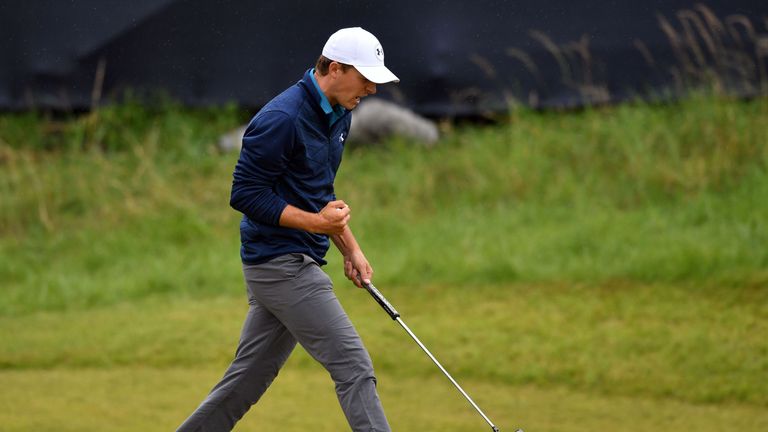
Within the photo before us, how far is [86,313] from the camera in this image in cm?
803

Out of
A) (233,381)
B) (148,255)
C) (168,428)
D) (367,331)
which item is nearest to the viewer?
(233,381)

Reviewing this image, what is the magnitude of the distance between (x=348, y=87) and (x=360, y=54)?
132 millimetres

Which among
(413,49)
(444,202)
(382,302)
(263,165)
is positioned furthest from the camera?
(413,49)

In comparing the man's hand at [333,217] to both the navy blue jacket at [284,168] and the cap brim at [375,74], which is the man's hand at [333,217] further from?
the cap brim at [375,74]

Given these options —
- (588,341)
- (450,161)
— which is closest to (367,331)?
(588,341)

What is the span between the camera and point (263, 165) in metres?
4.03

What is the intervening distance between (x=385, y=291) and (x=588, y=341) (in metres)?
1.65

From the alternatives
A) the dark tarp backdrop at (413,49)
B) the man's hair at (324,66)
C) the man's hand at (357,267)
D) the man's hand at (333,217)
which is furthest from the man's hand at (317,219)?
the dark tarp backdrop at (413,49)

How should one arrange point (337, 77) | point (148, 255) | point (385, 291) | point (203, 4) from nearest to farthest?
point (337, 77) < point (385, 291) < point (148, 255) < point (203, 4)

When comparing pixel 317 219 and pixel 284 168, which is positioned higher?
pixel 284 168

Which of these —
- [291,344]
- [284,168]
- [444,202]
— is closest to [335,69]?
[284,168]

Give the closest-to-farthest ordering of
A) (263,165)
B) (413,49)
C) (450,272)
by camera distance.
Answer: (263,165) < (450,272) < (413,49)

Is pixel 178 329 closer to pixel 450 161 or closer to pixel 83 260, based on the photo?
pixel 83 260

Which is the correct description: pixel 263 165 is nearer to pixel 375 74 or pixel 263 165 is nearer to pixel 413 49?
pixel 375 74
